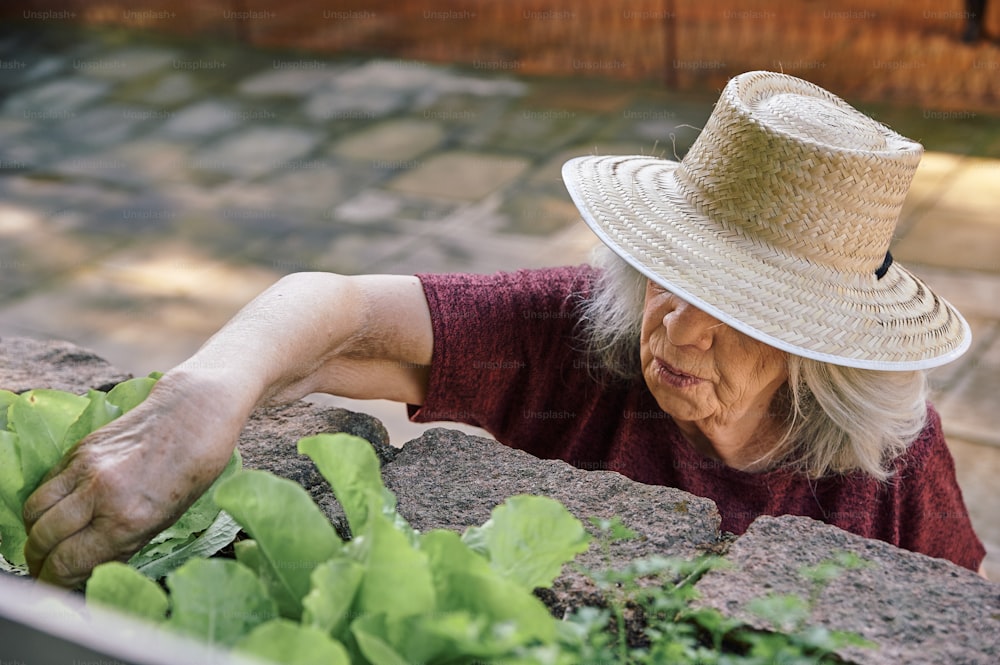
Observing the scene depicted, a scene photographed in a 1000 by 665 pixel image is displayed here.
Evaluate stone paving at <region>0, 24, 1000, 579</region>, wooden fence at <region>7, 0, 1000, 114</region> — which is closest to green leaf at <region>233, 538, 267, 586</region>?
stone paving at <region>0, 24, 1000, 579</region>

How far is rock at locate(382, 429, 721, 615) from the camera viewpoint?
4.10 feet

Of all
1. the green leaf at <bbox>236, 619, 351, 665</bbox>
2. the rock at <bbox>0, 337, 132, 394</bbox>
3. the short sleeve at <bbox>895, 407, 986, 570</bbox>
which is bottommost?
the short sleeve at <bbox>895, 407, 986, 570</bbox>

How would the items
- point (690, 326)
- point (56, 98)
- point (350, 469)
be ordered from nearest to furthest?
point (350, 469) < point (690, 326) < point (56, 98)

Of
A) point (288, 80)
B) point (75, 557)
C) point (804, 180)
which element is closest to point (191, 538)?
point (75, 557)

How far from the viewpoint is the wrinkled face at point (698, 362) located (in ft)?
5.45

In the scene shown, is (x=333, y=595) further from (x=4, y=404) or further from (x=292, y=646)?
(x=4, y=404)

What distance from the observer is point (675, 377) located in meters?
1.72

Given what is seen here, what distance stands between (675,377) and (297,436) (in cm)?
57

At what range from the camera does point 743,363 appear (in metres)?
1.71

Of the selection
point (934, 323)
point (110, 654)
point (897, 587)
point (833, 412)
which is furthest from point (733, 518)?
point (110, 654)

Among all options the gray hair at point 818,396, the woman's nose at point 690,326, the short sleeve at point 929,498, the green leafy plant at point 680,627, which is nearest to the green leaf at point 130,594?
the green leafy plant at point 680,627

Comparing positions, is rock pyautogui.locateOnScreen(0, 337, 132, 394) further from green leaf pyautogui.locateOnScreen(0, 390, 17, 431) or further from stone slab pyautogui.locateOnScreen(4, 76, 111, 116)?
stone slab pyautogui.locateOnScreen(4, 76, 111, 116)

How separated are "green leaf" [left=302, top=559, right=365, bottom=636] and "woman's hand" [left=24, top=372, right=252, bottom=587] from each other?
321 millimetres

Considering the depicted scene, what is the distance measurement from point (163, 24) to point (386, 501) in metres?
7.67
